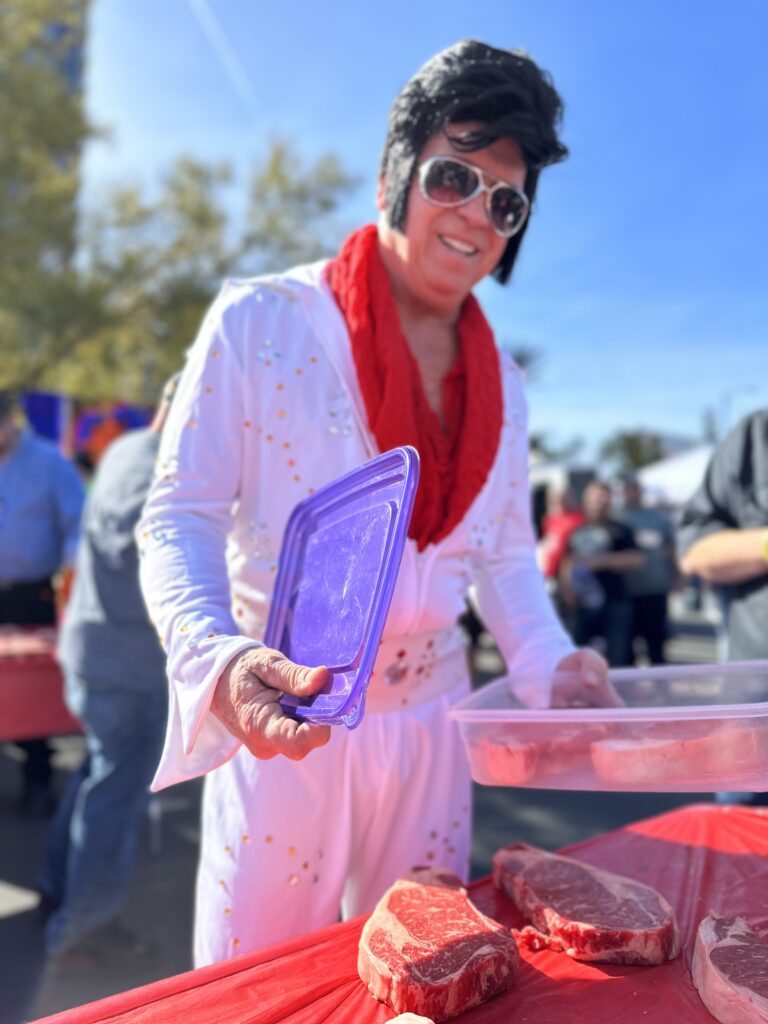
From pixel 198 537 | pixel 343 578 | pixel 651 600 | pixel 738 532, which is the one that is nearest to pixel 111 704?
pixel 198 537

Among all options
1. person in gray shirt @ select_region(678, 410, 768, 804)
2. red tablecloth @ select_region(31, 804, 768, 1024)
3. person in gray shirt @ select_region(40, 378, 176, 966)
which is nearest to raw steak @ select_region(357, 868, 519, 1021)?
red tablecloth @ select_region(31, 804, 768, 1024)

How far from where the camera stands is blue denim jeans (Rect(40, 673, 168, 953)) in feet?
9.30

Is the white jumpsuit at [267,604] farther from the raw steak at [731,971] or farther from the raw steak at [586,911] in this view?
the raw steak at [731,971]

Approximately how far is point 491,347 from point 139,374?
1614 cm

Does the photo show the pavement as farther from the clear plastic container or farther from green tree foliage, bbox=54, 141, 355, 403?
green tree foliage, bbox=54, 141, 355, 403

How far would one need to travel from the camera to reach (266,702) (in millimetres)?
994

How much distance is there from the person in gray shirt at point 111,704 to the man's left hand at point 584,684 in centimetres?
168

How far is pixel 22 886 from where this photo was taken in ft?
11.5

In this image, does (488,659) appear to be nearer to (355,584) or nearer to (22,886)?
(22,886)

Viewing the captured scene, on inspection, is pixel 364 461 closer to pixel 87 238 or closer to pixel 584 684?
pixel 584 684

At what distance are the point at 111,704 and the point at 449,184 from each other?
2111 mm

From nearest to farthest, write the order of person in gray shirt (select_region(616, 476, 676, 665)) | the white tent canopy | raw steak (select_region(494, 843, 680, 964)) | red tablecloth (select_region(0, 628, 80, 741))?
raw steak (select_region(494, 843, 680, 964)) < red tablecloth (select_region(0, 628, 80, 741)) < person in gray shirt (select_region(616, 476, 676, 665)) < the white tent canopy

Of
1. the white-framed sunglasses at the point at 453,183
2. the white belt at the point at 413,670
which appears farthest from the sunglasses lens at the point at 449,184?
the white belt at the point at 413,670

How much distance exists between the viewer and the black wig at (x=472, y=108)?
1.39m
